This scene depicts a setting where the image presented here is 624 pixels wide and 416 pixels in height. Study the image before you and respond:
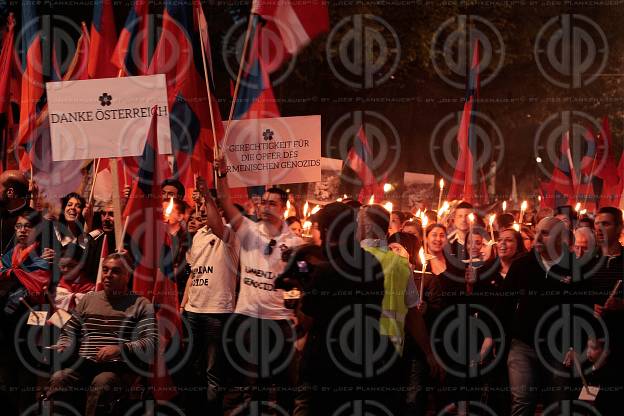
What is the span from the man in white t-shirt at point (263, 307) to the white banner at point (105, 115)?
1500mm

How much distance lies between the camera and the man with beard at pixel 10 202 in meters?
9.33

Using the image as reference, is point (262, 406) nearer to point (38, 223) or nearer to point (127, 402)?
point (127, 402)

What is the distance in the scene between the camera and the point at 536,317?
8.36 metres

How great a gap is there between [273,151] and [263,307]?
2.57 m

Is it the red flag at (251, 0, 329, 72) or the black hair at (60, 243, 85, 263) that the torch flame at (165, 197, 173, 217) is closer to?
the black hair at (60, 243, 85, 263)

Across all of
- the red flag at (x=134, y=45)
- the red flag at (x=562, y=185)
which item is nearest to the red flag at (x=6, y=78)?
the red flag at (x=134, y=45)

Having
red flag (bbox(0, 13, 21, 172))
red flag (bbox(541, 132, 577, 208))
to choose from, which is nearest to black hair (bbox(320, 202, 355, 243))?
red flag (bbox(0, 13, 21, 172))

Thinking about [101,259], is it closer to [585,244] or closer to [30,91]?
[585,244]

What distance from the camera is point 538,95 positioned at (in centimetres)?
3366

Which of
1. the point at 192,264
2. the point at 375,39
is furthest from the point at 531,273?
the point at 375,39

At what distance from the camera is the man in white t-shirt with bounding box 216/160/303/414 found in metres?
8.59

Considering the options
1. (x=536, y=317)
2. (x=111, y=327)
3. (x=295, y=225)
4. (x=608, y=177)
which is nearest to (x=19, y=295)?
(x=111, y=327)

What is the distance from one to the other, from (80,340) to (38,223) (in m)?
1.26

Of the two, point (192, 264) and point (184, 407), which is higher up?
point (192, 264)
